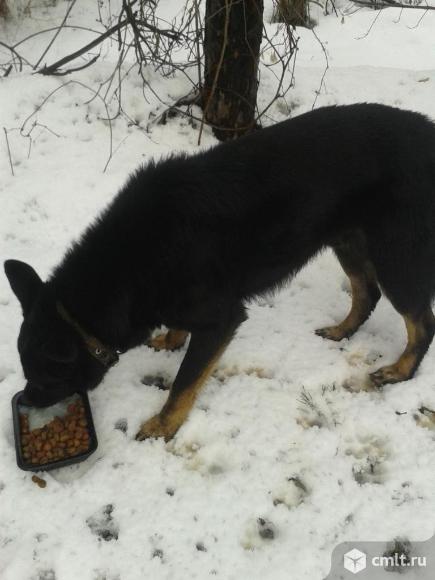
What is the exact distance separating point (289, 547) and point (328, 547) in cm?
18

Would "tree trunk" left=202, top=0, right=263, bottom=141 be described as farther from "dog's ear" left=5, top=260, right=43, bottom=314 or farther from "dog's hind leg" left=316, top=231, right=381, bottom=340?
"dog's ear" left=5, top=260, right=43, bottom=314

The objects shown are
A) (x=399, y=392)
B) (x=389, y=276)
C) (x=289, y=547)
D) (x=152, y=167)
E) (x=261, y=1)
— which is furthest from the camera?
(x=261, y=1)

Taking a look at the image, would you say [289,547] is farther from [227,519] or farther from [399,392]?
[399,392]

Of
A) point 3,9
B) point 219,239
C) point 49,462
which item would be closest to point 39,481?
point 49,462

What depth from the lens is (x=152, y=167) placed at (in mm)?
2502

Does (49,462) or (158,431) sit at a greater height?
(49,462)

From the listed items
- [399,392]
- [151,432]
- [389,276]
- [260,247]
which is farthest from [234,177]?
[399,392]

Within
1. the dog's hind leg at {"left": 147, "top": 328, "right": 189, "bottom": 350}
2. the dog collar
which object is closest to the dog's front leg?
the dog collar

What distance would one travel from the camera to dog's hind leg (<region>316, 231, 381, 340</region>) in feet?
9.78

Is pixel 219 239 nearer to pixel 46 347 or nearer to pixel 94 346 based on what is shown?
pixel 94 346

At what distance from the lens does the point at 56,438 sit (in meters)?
2.62

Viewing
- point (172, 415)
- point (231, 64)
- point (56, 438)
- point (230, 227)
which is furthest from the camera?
point (231, 64)

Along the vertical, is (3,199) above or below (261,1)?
below

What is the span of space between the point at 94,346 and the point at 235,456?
98 centimetres
